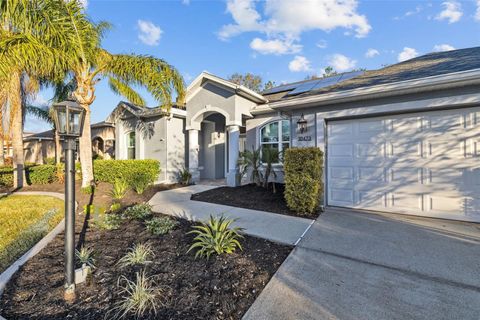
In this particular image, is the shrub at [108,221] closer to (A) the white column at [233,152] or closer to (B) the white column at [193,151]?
(A) the white column at [233,152]

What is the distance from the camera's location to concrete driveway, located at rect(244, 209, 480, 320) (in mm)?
2316

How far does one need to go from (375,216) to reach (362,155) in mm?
1569

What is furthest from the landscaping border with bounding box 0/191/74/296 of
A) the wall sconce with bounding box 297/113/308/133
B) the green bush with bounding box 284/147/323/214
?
the wall sconce with bounding box 297/113/308/133

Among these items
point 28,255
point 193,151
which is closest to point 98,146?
point 193,151

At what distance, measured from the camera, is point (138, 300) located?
7.93 ft

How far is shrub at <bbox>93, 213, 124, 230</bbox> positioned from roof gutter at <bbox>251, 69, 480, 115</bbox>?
17.4 feet

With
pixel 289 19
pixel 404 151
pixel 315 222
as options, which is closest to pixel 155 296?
pixel 315 222

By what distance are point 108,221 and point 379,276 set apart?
5276 mm

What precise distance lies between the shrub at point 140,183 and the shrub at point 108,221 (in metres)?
2.62

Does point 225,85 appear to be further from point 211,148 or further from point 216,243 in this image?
point 216,243

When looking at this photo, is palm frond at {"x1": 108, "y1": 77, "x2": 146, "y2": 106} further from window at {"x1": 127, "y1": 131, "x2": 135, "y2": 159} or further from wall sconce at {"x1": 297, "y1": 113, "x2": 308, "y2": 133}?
wall sconce at {"x1": 297, "y1": 113, "x2": 308, "y2": 133}

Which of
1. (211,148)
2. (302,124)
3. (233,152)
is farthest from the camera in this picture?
(211,148)

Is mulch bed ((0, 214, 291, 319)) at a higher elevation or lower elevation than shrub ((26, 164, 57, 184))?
lower

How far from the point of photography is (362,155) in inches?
228
